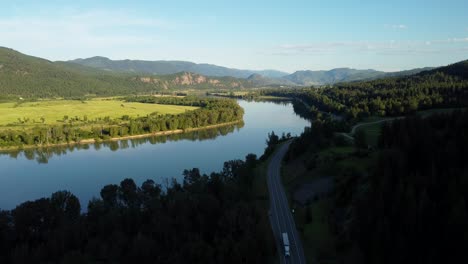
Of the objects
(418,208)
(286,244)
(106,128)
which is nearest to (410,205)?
(418,208)

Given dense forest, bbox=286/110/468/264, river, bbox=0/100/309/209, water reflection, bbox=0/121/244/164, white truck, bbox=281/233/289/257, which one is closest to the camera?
dense forest, bbox=286/110/468/264

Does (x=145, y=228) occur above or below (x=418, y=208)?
below

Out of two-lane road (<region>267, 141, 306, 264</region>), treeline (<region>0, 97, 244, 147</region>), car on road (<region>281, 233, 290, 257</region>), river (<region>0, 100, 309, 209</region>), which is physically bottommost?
river (<region>0, 100, 309, 209</region>)

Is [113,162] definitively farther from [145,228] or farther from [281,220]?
[281,220]

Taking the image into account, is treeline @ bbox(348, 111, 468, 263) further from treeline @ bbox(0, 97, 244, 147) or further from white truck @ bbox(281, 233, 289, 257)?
treeline @ bbox(0, 97, 244, 147)

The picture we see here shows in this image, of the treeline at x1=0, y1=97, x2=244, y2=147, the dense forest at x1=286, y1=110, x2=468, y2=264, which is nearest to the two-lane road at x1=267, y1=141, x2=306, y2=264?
the dense forest at x1=286, y1=110, x2=468, y2=264

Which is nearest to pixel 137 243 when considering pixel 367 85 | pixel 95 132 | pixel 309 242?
pixel 309 242

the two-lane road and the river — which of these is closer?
the two-lane road

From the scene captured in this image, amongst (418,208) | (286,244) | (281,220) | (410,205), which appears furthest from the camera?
(281,220)

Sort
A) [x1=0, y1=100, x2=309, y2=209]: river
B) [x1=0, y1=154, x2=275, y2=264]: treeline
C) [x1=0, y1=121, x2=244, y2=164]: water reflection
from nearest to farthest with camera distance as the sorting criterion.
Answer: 1. [x1=0, y1=154, x2=275, y2=264]: treeline
2. [x1=0, y1=100, x2=309, y2=209]: river
3. [x1=0, y1=121, x2=244, y2=164]: water reflection
